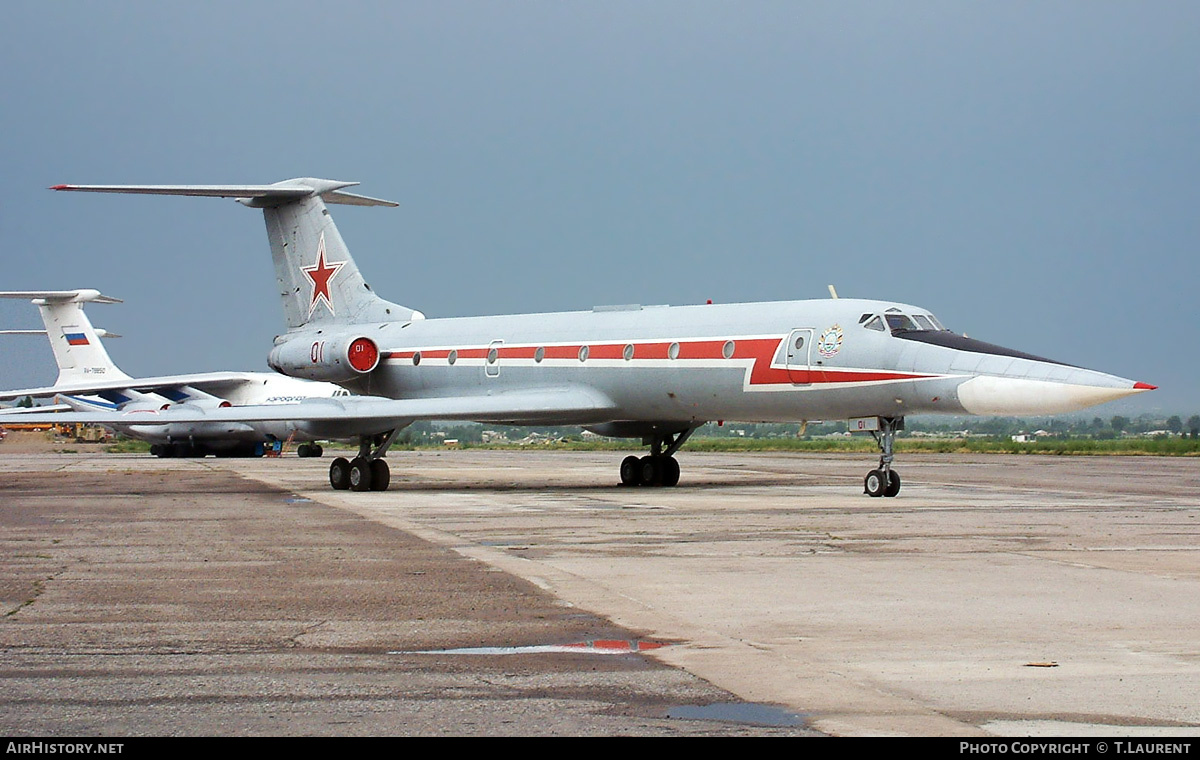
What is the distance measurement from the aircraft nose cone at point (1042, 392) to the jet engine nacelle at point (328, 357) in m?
12.0

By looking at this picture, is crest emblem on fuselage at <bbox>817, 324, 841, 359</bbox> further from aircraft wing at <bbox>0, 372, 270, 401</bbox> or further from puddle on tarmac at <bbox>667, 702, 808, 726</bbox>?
aircraft wing at <bbox>0, 372, 270, 401</bbox>

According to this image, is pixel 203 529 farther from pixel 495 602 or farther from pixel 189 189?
pixel 189 189

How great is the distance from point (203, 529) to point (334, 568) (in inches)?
172

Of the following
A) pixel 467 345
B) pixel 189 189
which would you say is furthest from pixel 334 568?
pixel 189 189

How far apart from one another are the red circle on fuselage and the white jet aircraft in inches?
845

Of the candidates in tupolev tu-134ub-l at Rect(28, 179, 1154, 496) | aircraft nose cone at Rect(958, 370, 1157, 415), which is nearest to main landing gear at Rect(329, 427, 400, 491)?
tupolev tu-134ub-l at Rect(28, 179, 1154, 496)

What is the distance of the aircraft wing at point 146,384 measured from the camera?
1886 inches

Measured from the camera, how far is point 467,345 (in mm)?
24953

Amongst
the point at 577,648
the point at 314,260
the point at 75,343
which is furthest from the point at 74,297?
the point at 577,648

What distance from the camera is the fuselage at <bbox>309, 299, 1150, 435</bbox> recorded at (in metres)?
18.5

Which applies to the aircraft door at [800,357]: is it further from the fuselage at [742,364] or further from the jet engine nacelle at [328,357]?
the jet engine nacelle at [328,357]

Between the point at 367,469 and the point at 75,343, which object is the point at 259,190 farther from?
the point at 75,343

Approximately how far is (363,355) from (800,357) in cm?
935

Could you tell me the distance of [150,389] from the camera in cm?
4922
